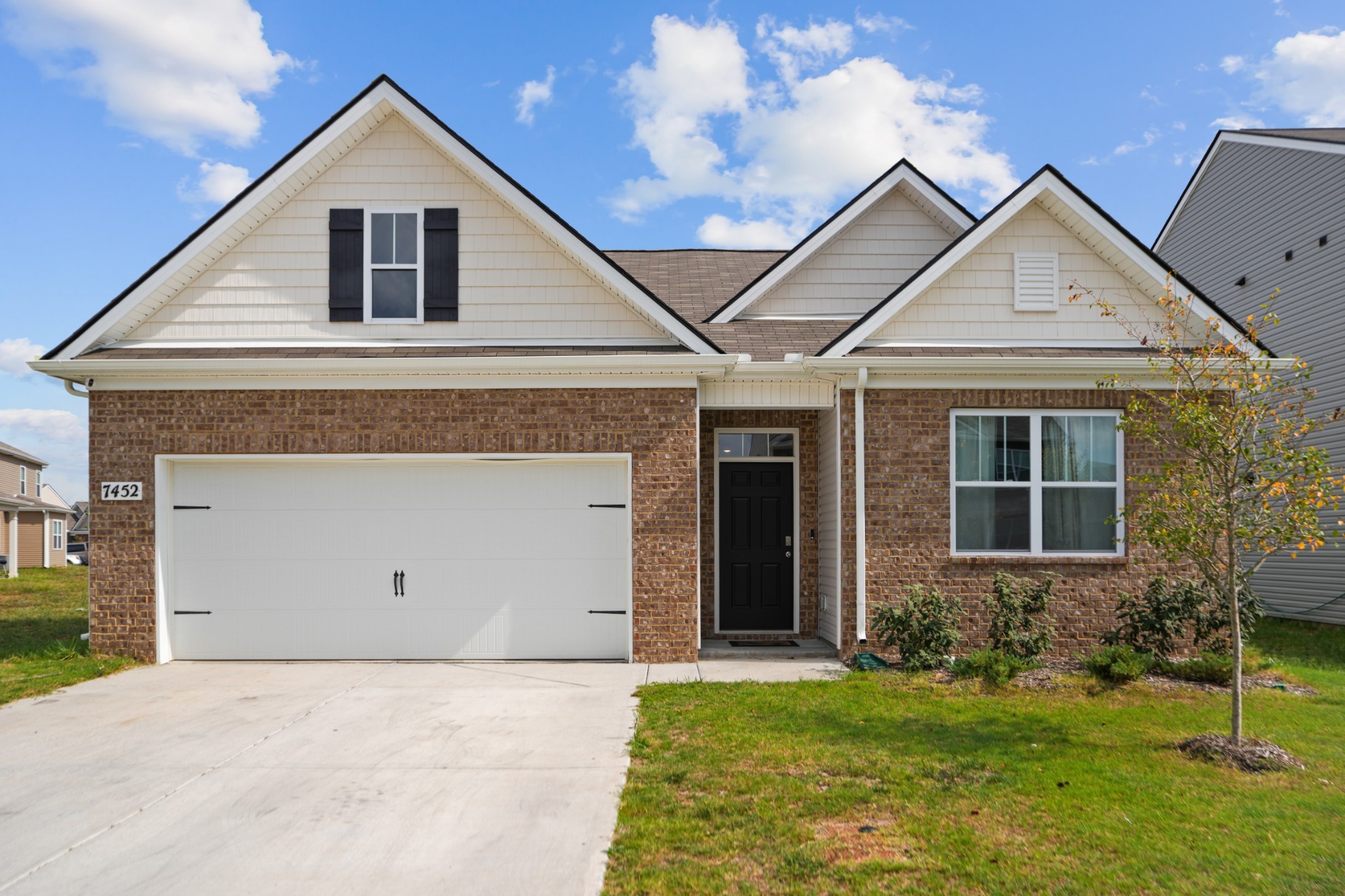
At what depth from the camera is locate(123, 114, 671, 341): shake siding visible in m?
10.5

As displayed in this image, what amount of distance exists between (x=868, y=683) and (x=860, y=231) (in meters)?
6.69

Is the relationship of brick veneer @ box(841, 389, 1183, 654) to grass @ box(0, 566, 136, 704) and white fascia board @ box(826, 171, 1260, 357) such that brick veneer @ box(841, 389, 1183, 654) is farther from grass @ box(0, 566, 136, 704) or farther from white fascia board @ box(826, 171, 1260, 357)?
grass @ box(0, 566, 136, 704)

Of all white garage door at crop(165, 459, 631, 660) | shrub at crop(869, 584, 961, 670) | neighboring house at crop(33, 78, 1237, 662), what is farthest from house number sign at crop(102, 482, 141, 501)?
shrub at crop(869, 584, 961, 670)

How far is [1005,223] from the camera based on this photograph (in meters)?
10.5

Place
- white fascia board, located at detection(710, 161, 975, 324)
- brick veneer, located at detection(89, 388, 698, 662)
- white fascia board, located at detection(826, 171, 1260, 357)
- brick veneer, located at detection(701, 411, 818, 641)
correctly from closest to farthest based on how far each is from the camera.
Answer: brick veneer, located at detection(89, 388, 698, 662)
white fascia board, located at detection(826, 171, 1260, 357)
brick veneer, located at detection(701, 411, 818, 641)
white fascia board, located at detection(710, 161, 975, 324)

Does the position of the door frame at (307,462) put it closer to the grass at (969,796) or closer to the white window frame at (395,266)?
the white window frame at (395,266)

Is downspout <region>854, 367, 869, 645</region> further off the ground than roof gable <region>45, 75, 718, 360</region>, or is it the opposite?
roof gable <region>45, 75, 718, 360</region>

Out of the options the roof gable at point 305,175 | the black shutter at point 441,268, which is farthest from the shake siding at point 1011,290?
the black shutter at point 441,268

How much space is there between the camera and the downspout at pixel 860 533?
10.1 m

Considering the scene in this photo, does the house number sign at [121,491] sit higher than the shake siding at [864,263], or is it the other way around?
the shake siding at [864,263]

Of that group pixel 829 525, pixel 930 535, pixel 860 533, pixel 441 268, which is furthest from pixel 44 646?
pixel 930 535

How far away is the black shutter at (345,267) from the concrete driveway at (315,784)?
4131mm

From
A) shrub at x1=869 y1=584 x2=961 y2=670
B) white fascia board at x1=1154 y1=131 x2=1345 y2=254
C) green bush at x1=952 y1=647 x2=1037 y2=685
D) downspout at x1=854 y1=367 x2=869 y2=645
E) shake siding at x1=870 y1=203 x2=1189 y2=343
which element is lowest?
green bush at x1=952 y1=647 x2=1037 y2=685

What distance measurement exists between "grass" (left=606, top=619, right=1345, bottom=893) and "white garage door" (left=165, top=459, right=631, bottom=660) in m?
2.31
